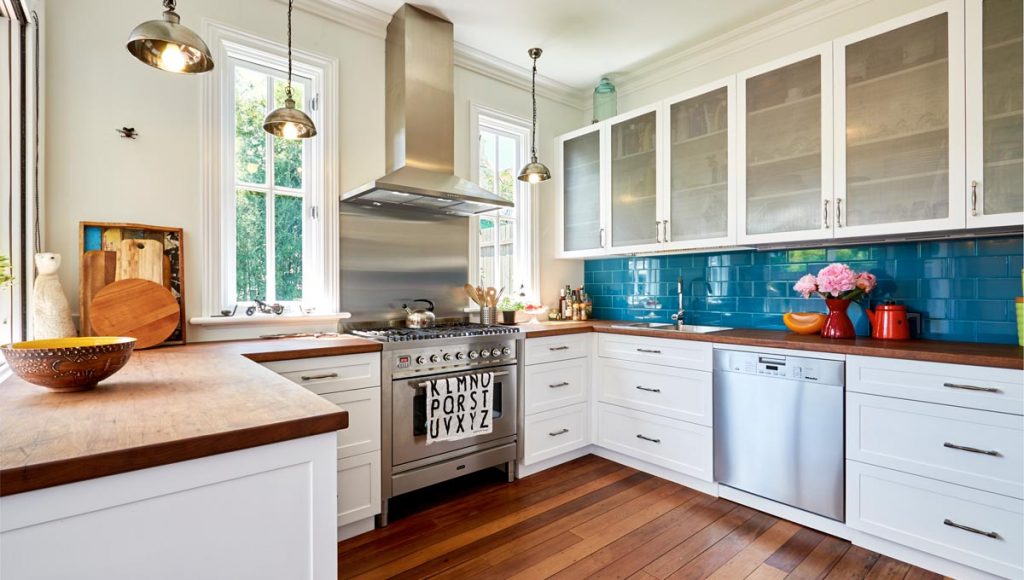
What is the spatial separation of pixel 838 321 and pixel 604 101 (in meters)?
2.37

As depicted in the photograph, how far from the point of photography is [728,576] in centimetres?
197

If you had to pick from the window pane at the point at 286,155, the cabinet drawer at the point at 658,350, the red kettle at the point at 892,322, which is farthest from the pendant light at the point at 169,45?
the red kettle at the point at 892,322

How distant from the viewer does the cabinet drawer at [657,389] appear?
108 inches

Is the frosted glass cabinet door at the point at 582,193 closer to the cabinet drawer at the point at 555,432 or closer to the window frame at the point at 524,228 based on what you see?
the window frame at the point at 524,228

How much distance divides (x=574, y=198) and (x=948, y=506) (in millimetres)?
2794

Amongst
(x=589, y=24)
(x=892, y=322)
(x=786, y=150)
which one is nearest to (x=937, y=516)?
(x=892, y=322)

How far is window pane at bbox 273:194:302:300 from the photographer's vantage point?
9.09 feet

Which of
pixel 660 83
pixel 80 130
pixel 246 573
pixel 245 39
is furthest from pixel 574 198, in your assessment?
pixel 246 573

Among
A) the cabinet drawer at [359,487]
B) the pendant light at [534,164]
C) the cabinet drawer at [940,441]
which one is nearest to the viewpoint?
the cabinet drawer at [940,441]

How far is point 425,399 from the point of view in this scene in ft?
8.38

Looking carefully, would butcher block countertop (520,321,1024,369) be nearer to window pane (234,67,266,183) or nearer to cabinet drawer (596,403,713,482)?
cabinet drawer (596,403,713,482)

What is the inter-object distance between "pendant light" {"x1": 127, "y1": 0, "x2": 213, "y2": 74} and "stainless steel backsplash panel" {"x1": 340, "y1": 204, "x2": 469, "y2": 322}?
4.26 feet

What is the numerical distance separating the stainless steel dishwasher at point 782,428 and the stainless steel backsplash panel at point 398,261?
1769 millimetres

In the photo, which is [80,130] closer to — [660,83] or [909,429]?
[660,83]
